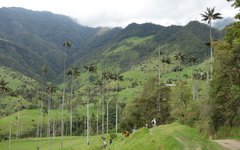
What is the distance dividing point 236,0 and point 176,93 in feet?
212

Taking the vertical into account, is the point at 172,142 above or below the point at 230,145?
above

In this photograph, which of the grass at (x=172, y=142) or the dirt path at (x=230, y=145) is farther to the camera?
the dirt path at (x=230, y=145)

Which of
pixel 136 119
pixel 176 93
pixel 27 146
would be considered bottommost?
pixel 27 146

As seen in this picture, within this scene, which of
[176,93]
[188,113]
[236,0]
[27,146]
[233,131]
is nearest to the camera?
[236,0]

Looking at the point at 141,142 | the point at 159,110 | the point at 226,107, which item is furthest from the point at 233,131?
the point at 159,110

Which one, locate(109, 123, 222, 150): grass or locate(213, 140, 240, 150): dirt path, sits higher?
locate(109, 123, 222, 150): grass

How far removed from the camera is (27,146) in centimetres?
15325

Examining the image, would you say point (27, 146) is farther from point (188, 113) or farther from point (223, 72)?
point (223, 72)

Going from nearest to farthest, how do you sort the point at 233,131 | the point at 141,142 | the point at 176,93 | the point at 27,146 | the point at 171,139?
the point at 171,139 < the point at 141,142 < the point at 233,131 < the point at 176,93 < the point at 27,146

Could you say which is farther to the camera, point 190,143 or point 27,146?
point 27,146

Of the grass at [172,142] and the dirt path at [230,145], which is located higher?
the grass at [172,142]

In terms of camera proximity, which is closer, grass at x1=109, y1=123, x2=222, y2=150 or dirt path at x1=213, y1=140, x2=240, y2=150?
grass at x1=109, y1=123, x2=222, y2=150

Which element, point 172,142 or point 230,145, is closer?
point 172,142

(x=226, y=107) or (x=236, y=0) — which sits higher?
(x=236, y=0)
